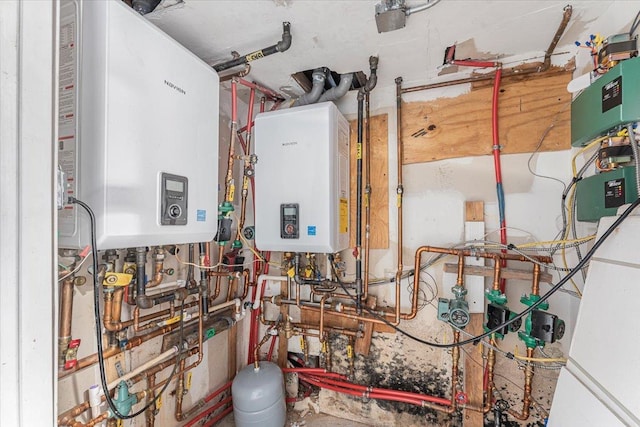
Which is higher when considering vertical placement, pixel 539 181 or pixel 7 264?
pixel 539 181

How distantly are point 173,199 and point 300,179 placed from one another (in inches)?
26.1

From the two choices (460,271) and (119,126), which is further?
(460,271)

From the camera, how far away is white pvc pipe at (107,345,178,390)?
121 centimetres

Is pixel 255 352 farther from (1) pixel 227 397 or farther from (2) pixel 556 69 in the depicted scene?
(2) pixel 556 69

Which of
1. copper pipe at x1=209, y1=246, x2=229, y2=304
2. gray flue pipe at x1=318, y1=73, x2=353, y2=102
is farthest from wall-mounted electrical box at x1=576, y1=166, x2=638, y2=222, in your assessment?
copper pipe at x1=209, y1=246, x2=229, y2=304

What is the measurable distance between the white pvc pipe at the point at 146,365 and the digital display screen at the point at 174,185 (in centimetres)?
90

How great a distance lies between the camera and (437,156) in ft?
5.54

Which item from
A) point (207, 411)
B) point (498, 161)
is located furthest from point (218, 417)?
point (498, 161)

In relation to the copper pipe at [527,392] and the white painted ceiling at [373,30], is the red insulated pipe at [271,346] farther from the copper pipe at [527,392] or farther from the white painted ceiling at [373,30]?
the white painted ceiling at [373,30]

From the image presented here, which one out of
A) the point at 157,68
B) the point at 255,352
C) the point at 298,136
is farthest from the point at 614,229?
the point at 255,352

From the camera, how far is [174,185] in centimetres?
102

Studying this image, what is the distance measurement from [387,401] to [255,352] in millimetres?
906

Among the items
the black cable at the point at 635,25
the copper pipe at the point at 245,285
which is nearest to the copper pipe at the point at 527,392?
the black cable at the point at 635,25

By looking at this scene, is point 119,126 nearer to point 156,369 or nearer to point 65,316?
point 65,316
